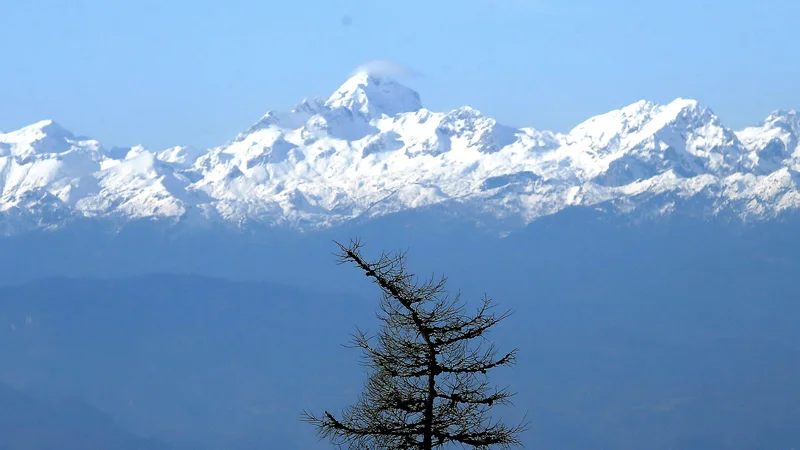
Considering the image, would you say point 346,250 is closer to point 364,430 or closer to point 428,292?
point 428,292

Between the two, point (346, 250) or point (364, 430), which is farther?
point (364, 430)

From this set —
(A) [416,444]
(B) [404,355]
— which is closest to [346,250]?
(B) [404,355]

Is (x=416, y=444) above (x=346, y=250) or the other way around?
the other way around

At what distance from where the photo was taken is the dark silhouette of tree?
1502 centimetres

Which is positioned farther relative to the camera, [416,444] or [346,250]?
[416,444]

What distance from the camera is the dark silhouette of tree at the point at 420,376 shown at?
15023mm

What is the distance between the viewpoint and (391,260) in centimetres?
1496

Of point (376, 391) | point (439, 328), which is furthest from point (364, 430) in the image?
point (439, 328)

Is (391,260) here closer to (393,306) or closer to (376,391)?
(393,306)

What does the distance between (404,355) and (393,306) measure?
638mm

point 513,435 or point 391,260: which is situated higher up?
point 391,260

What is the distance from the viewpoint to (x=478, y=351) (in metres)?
15.3

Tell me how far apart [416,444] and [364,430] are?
2.02 feet

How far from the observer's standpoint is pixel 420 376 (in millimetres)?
15570
